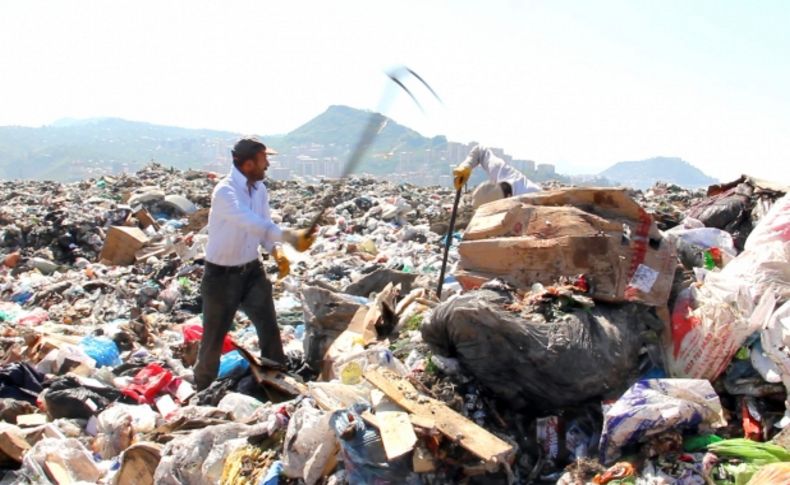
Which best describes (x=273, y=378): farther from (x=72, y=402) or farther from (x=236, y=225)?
(x=72, y=402)

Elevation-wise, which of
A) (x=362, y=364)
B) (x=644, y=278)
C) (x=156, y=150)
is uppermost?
(x=644, y=278)

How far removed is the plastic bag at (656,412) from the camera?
2.38 m

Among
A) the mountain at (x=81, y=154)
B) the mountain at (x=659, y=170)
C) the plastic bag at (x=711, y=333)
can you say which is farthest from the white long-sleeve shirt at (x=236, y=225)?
the mountain at (x=659, y=170)

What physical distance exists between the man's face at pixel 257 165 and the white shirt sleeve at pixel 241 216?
171 mm

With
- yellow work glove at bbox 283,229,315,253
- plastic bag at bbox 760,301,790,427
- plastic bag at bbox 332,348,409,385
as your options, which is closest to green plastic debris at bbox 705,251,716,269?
plastic bag at bbox 760,301,790,427

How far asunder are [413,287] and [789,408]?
112 inches

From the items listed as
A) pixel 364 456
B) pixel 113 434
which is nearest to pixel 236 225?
pixel 113 434

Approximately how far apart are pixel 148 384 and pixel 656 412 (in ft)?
10.1

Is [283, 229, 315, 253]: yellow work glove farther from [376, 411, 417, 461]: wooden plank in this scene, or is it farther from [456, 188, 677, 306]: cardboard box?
[376, 411, 417, 461]: wooden plank

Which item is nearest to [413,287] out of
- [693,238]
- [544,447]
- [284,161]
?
[693,238]

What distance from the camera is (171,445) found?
284 centimetres

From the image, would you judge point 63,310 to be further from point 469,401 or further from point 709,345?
point 709,345

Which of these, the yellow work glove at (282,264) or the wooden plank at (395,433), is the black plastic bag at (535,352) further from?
the yellow work glove at (282,264)

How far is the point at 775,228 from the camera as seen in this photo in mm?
3568
